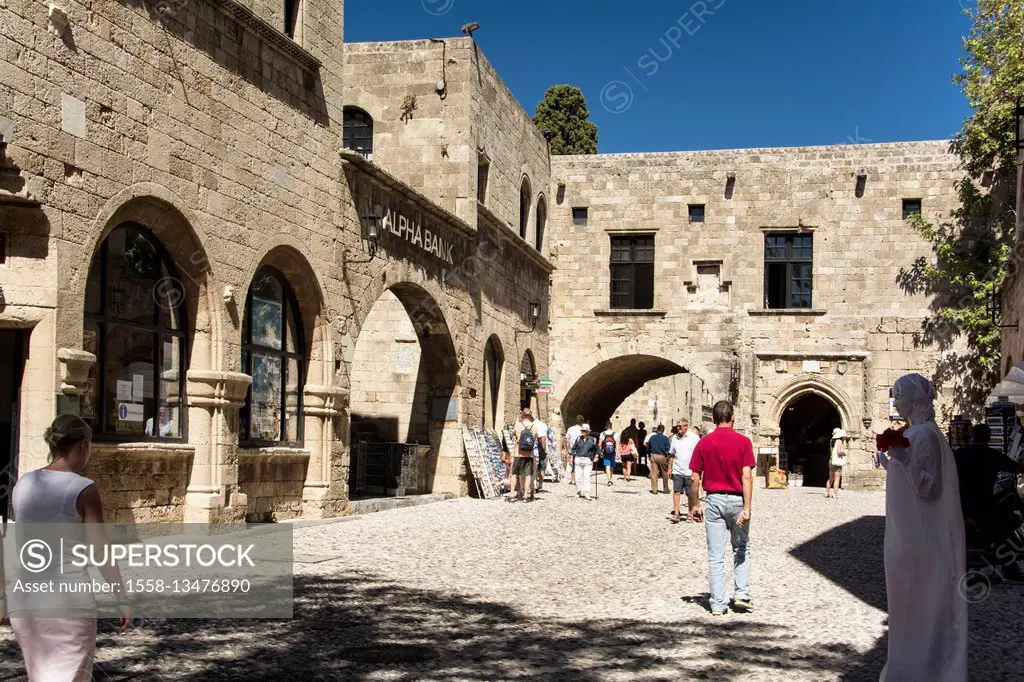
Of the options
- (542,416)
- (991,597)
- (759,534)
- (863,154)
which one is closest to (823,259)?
(863,154)

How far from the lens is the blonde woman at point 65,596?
3845 mm

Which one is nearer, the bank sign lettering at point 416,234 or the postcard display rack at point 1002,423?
the postcard display rack at point 1002,423

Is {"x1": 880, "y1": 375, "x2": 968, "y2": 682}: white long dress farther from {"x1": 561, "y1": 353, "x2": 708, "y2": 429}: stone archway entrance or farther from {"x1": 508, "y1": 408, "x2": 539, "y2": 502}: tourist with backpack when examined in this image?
{"x1": 561, "y1": 353, "x2": 708, "y2": 429}: stone archway entrance

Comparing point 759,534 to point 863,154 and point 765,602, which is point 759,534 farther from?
point 863,154

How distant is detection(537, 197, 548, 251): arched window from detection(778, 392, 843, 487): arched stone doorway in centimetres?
1212

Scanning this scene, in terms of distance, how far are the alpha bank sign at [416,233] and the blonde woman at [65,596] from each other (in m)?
12.1

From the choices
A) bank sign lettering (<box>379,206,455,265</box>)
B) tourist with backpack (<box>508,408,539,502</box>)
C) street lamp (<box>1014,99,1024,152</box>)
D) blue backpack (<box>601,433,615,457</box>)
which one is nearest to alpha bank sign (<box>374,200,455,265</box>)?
bank sign lettering (<box>379,206,455,265</box>)

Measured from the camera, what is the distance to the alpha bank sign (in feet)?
54.0

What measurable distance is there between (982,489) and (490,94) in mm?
13868

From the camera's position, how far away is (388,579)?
30.0 ft

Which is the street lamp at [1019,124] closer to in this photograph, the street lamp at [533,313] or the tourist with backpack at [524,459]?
the tourist with backpack at [524,459]

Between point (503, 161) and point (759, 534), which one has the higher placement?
point (503, 161)

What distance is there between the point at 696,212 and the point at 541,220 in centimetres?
357

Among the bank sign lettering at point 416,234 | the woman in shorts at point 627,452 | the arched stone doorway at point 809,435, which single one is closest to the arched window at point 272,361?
the bank sign lettering at point 416,234
